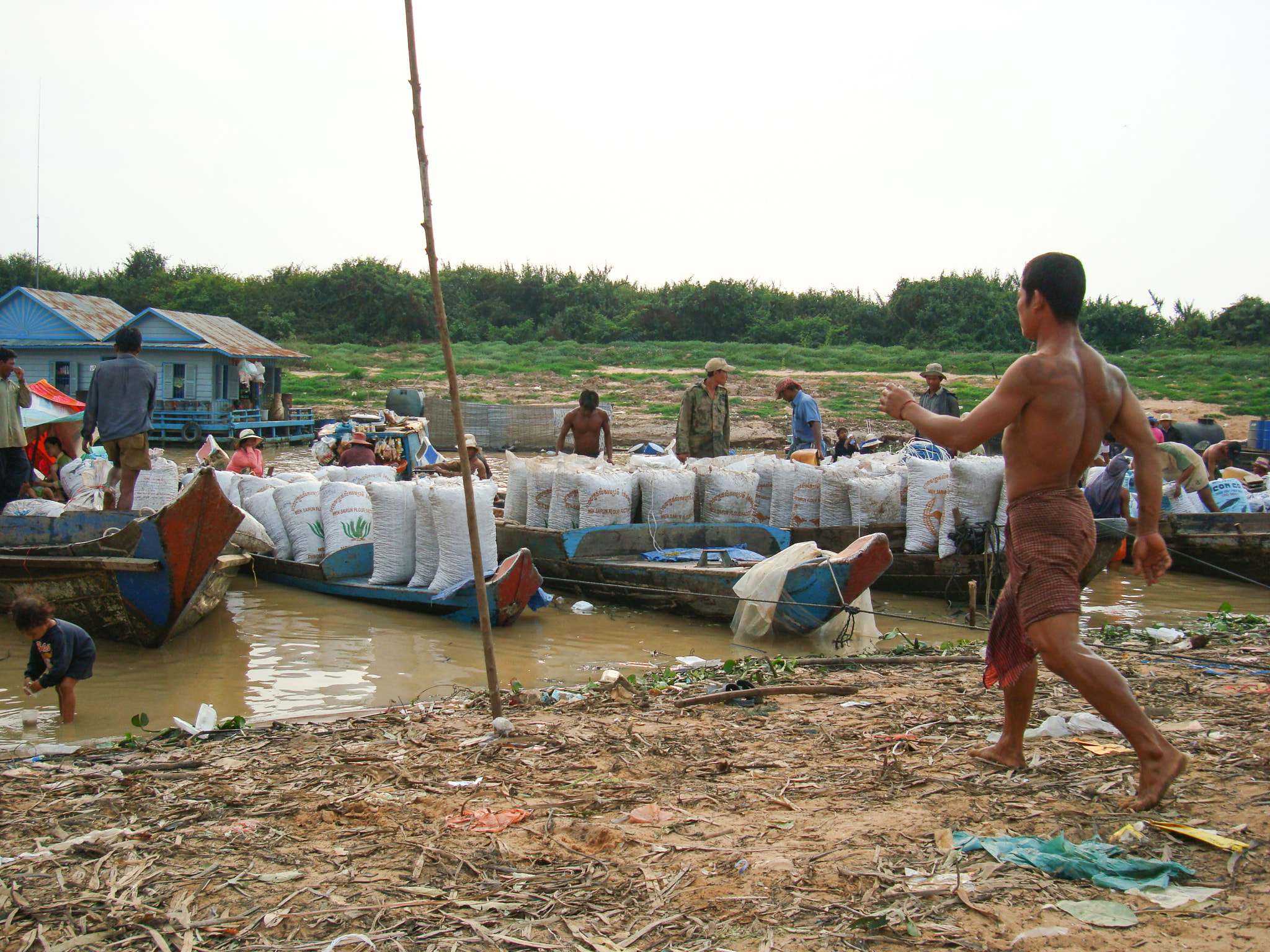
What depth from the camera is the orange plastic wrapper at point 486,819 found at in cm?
262

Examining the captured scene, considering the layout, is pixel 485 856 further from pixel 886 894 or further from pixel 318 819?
pixel 886 894

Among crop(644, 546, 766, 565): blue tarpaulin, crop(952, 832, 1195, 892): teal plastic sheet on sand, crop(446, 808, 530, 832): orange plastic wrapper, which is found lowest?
crop(446, 808, 530, 832): orange plastic wrapper

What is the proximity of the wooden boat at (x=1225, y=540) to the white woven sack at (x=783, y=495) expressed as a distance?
11.1 feet

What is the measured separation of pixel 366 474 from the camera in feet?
28.5

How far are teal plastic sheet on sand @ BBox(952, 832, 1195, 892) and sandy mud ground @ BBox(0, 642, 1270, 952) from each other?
32mm

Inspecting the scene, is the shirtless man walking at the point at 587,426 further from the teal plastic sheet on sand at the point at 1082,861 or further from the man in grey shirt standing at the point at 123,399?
the teal plastic sheet on sand at the point at 1082,861

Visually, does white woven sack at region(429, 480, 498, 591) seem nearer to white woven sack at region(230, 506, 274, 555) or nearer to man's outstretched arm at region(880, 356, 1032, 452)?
white woven sack at region(230, 506, 274, 555)

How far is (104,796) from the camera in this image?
2967 millimetres

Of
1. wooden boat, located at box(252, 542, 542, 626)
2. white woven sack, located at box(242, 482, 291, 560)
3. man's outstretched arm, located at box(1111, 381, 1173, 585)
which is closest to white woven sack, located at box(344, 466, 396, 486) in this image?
white woven sack, located at box(242, 482, 291, 560)

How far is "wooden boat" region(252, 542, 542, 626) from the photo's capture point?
647 cm

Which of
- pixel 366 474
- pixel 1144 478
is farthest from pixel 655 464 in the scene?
pixel 1144 478

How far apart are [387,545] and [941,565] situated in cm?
427

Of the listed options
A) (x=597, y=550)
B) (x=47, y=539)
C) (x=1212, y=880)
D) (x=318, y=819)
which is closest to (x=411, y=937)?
(x=318, y=819)

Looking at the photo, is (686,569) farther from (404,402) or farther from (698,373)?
(698,373)
